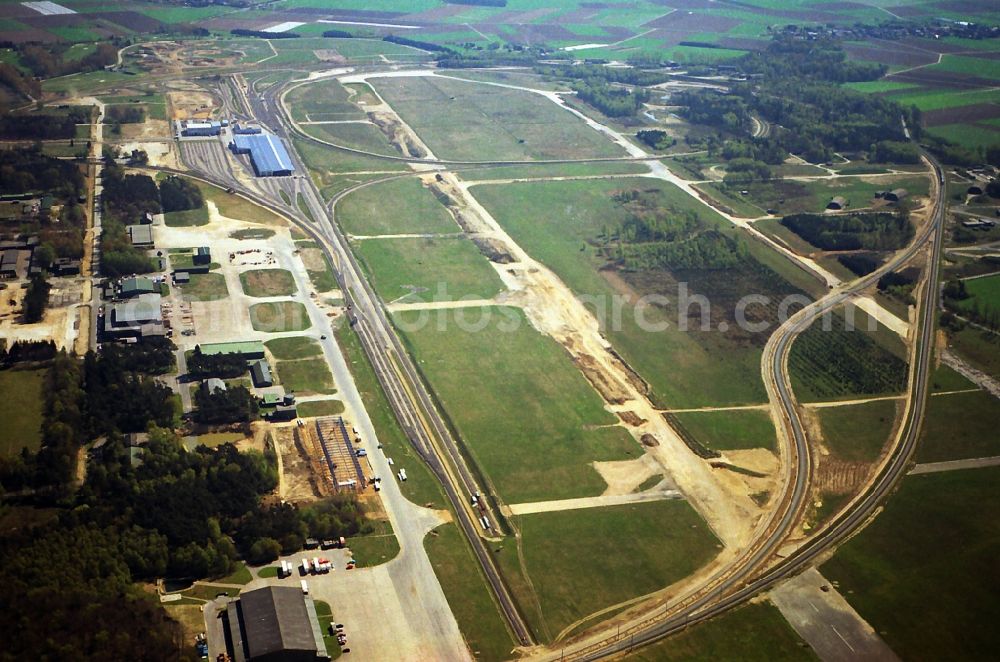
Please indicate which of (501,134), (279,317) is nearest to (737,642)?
(279,317)

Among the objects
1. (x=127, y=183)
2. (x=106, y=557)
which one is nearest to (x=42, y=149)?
(x=127, y=183)

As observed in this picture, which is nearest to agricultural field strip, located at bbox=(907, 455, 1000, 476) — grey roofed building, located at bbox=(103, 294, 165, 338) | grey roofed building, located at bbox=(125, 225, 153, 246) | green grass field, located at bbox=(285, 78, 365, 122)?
grey roofed building, located at bbox=(103, 294, 165, 338)

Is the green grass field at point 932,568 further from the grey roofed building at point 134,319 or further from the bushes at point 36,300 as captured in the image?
the bushes at point 36,300

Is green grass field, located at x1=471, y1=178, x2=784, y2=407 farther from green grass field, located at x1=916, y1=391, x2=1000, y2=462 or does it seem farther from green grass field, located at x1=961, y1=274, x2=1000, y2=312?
green grass field, located at x1=961, y1=274, x2=1000, y2=312

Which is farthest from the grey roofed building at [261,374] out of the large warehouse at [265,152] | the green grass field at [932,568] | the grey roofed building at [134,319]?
the large warehouse at [265,152]

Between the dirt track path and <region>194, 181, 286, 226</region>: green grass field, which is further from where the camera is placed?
<region>194, 181, 286, 226</region>: green grass field

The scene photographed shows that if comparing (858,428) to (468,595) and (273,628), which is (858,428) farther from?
(273,628)


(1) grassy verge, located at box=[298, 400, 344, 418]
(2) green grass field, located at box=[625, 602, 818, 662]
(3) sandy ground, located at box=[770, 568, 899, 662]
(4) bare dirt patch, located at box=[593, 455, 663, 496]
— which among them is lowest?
(3) sandy ground, located at box=[770, 568, 899, 662]
